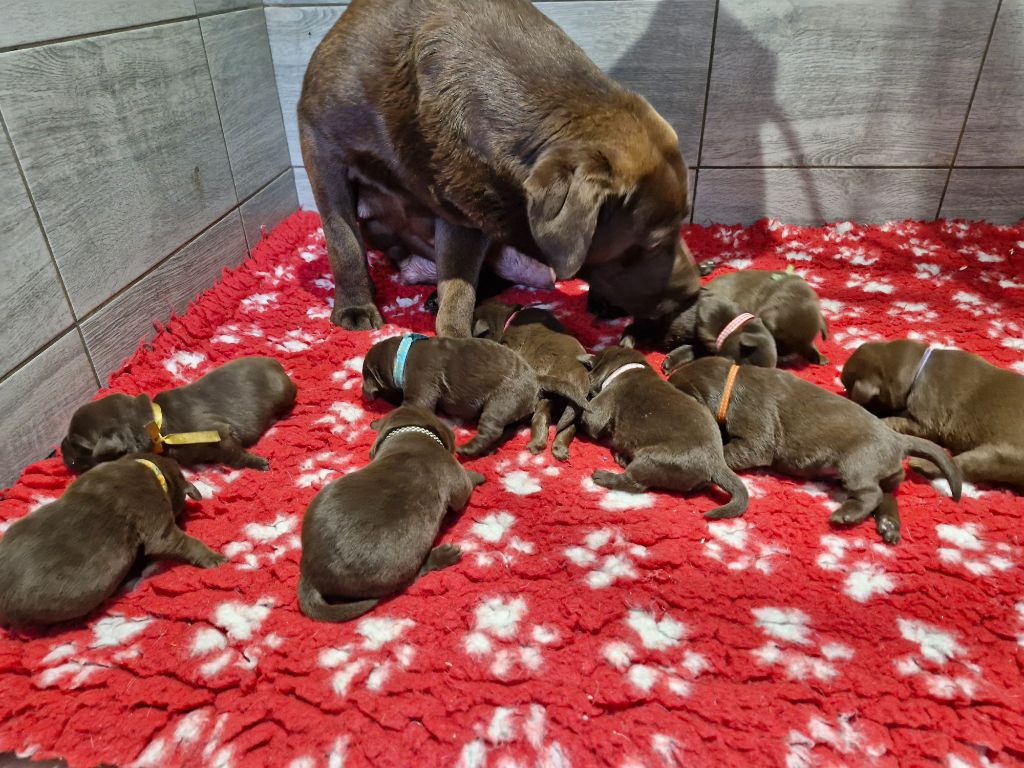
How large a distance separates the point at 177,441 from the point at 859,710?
222 centimetres

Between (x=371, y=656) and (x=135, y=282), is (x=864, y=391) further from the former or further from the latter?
(x=135, y=282)

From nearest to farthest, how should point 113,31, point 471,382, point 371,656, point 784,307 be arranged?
point 371,656 → point 471,382 → point 113,31 → point 784,307

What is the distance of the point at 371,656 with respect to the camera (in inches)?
67.1

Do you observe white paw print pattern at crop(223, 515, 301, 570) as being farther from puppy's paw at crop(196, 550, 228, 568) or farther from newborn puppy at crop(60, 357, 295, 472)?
newborn puppy at crop(60, 357, 295, 472)

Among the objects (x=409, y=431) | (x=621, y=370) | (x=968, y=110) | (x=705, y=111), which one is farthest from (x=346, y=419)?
(x=968, y=110)

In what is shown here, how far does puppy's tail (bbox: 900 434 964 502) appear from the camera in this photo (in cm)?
214

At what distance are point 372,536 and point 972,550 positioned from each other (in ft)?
6.01

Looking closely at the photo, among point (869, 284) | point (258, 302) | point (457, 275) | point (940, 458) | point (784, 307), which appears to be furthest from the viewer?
point (869, 284)

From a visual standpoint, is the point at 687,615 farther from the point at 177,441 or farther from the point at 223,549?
the point at 177,441

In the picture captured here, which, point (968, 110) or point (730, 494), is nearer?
point (730, 494)

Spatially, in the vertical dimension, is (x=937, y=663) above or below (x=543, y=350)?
below

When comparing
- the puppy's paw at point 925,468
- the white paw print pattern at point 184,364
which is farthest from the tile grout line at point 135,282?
the puppy's paw at point 925,468

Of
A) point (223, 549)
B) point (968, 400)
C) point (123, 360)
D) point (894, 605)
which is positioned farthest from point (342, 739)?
point (968, 400)

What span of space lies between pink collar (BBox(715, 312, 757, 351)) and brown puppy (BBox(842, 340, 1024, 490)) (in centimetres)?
46
